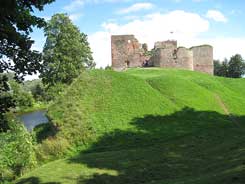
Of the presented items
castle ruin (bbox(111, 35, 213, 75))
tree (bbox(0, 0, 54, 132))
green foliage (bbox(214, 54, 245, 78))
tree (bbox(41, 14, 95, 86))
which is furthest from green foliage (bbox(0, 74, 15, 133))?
green foliage (bbox(214, 54, 245, 78))

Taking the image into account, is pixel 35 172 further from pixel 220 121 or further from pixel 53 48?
pixel 53 48

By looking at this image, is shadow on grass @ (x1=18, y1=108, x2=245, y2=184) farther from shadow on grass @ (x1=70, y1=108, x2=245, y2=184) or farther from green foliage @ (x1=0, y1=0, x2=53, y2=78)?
green foliage @ (x1=0, y1=0, x2=53, y2=78)

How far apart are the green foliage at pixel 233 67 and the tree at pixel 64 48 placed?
112 ft

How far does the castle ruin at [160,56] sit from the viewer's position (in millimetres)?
45969

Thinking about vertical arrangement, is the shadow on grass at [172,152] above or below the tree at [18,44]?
below

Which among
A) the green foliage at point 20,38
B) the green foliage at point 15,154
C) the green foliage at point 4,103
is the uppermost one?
the green foliage at point 20,38

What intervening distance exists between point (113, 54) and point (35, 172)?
27.1 meters

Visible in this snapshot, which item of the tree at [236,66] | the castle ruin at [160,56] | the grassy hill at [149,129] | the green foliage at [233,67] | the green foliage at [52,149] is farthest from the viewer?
the green foliage at [233,67]

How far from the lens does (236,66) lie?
258 ft

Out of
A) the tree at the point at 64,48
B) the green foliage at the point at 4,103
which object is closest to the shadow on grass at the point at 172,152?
the green foliage at the point at 4,103

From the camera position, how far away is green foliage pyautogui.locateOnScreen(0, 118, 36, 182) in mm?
27094

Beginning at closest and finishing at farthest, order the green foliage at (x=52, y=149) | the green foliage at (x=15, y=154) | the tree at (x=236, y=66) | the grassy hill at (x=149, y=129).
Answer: the grassy hill at (x=149, y=129) → the green foliage at (x=15, y=154) → the green foliage at (x=52, y=149) → the tree at (x=236, y=66)

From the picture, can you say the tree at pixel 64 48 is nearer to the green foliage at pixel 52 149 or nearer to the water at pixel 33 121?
the water at pixel 33 121

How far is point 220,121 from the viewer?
3109 cm
